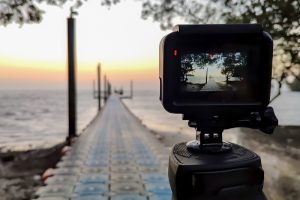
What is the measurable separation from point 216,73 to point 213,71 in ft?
0.06

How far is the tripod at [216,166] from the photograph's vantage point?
174 centimetres

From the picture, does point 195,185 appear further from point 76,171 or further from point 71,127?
point 71,127

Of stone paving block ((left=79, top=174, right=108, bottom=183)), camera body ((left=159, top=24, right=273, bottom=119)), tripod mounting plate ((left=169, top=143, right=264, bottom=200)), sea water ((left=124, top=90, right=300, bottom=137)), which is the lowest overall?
sea water ((left=124, top=90, right=300, bottom=137))

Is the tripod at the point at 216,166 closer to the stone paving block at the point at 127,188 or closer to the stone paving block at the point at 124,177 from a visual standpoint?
the stone paving block at the point at 127,188

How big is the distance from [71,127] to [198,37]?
1001 centimetres

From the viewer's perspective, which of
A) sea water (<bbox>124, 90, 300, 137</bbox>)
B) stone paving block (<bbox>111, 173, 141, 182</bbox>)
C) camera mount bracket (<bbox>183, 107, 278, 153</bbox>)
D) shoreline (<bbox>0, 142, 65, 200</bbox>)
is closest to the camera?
camera mount bracket (<bbox>183, 107, 278, 153</bbox>)

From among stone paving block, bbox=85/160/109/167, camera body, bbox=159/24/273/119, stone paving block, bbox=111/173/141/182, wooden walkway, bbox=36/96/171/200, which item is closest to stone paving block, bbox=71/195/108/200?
wooden walkway, bbox=36/96/171/200

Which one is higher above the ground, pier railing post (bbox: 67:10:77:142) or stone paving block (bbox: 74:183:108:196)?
pier railing post (bbox: 67:10:77:142)

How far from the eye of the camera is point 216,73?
176 centimetres

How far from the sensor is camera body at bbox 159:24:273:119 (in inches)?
66.8

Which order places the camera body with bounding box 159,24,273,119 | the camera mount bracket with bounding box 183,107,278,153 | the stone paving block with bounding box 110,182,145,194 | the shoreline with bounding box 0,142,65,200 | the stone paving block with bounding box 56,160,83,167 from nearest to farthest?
1. the camera body with bounding box 159,24,273,119
2. the camera mount bracket with bounding box 183,107,278,153
3. the stone paving block with bounding box 110,182,145,194
4. the stone paving block with bounding box 56,160,83,167
5. the shoreline with bounding box 0,142,65,200

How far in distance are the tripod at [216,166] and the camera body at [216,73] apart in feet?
0.33

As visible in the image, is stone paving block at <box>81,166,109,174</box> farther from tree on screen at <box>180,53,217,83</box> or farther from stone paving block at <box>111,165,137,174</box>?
tree on screen at <box>180,53,217,83</box>

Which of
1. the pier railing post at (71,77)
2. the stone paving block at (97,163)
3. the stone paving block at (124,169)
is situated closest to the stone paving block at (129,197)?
the stone paving block at (124,169)
